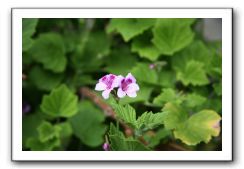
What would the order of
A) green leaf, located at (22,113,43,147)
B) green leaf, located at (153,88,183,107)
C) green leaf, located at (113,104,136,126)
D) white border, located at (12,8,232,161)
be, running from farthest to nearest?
green leaf, located at (22,113,43,147)
green leaf, located at (153,88,183,107)
white border, located at (12,8,232,161)
green leaf, located at (113,104,136,126)

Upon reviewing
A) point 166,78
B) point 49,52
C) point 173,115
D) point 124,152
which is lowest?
point 124,152

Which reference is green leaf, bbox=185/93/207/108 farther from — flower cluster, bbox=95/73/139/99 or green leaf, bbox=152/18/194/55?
flower cluster, bbox=95/73/139/99

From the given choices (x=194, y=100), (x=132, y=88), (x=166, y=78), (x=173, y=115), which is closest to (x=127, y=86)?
(x=132, y=88)

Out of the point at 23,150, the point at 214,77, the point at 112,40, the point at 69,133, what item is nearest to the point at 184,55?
the point at 214,77

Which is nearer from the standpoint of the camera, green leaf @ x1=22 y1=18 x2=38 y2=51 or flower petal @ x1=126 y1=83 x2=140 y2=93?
flower petal @ x1=126 y1=83 x2=140 y2=93

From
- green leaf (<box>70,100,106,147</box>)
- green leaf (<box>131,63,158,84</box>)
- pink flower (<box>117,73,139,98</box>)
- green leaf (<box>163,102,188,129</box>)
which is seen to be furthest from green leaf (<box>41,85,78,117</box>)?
pink flower (<box>117,73,139,98</box>)

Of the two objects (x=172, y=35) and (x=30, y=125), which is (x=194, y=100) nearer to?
(x=172, y=35)

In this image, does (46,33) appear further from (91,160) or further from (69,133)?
(91,160)
